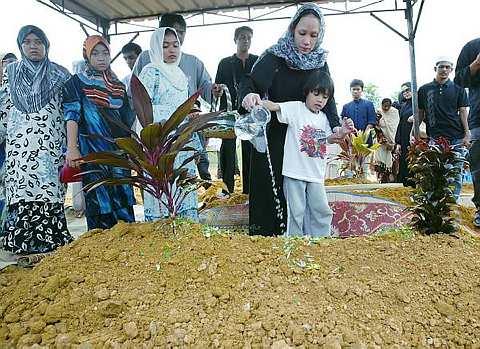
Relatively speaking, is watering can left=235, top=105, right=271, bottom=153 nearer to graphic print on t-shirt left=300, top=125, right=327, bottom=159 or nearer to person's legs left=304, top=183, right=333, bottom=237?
graphic print on t-shirt left=300, top=125, right=327, bottom=159

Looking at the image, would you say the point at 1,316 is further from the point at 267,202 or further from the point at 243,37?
the point at 243,37

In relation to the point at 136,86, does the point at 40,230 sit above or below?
below

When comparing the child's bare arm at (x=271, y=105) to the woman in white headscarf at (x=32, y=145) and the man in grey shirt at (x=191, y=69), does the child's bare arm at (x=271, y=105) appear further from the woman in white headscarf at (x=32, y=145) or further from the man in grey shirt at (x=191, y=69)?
the woman in white headscarf at (x=32, y=145)

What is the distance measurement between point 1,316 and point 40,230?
5.28 feet

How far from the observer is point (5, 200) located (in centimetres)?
341

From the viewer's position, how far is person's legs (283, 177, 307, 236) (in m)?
2.70

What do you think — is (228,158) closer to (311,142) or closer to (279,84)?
(279,84)

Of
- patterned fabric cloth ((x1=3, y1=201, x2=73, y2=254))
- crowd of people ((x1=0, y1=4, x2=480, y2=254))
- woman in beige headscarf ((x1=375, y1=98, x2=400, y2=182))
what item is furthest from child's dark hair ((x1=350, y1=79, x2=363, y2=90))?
patterned fabric cloth ((x1=3, y1=201, x2=73, y2=254))

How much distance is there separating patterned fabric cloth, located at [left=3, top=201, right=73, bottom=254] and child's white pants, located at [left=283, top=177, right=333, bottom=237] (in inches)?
64.3

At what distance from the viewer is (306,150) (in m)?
2.68

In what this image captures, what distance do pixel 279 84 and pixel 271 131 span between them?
301 mm

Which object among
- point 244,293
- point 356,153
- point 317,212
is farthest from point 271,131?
point 356,153

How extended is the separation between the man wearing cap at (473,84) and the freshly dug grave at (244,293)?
2.12 meters

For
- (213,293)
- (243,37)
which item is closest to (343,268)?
(213,293)
